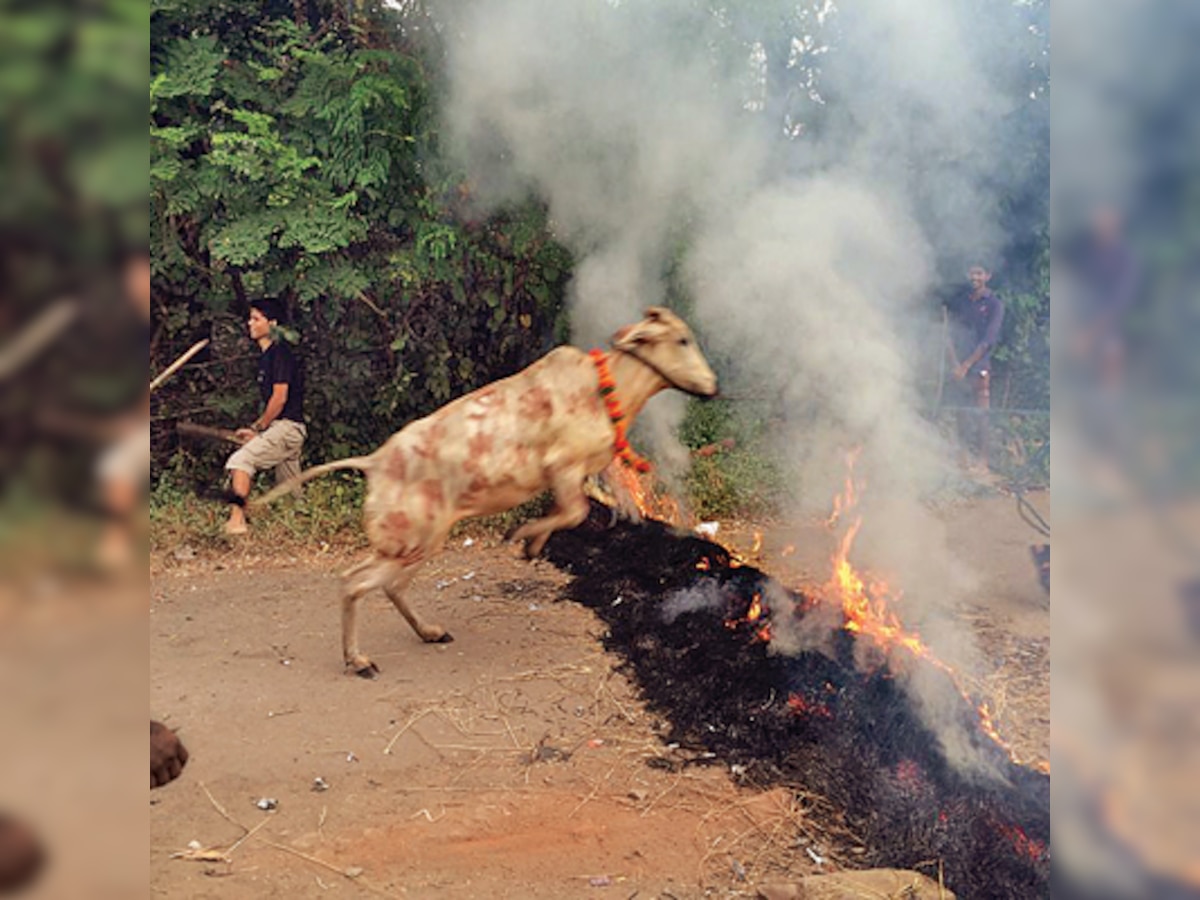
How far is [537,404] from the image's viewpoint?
19.4ft

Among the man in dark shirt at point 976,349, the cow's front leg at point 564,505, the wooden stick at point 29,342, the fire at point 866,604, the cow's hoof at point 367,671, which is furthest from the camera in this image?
the man in dark shirt at point 976,349

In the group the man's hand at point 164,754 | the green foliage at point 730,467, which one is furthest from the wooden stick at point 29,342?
the green foliage at point 730,467

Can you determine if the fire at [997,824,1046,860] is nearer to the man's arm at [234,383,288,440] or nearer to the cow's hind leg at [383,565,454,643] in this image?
the cow's hind leg at [383,565,454,643]

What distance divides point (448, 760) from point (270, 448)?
505cm

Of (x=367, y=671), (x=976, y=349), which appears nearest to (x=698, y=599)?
(x=367, y=671)

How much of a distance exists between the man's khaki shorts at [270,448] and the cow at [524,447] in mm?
3543

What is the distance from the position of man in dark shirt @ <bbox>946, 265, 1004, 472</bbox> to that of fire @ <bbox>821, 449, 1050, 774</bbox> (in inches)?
121

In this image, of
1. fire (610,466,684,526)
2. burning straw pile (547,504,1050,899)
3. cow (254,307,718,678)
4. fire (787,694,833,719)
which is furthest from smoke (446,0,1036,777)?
cow (254,307,718,678)

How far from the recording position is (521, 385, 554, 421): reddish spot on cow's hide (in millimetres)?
5887

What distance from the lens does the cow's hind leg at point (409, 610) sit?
20.6ft

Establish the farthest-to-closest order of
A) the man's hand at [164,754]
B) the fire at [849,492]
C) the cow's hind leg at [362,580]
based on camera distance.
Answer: the fire at [849,492], the cow's hind leg at [362,580], the man's hand at [164,754]

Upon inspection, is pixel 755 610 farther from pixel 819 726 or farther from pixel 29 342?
pixel 29 342

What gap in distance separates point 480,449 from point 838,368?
3.33m

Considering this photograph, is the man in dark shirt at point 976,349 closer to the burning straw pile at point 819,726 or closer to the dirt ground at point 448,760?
the dirt ground at point 448,760
